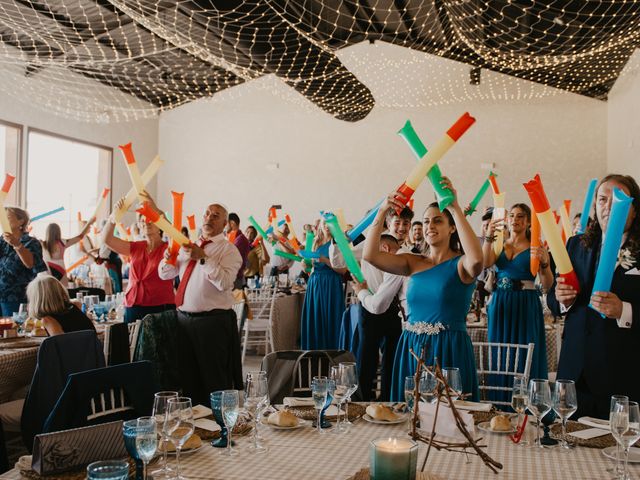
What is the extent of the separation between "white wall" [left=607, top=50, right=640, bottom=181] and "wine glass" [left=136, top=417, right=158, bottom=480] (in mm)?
7411

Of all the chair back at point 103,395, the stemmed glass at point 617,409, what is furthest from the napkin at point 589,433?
the chair back at point 103,395

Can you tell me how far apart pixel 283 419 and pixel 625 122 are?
26.6 feet

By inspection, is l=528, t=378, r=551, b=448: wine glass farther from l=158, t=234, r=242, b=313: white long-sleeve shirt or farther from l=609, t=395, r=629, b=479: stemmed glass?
l=158, t=234, r=242, b=313: white long-sleeve shirt

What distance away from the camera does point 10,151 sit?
9.48 metres

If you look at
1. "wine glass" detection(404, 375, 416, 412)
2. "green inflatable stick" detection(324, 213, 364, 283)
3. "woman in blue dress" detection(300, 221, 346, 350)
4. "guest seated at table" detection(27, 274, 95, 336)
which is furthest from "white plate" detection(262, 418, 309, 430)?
"woman in blue dress" detection(300, 221, 346, 350)

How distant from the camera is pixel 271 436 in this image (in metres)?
1.98

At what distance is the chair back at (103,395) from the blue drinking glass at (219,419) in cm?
51

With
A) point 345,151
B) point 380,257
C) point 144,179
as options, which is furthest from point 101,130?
point 380,257

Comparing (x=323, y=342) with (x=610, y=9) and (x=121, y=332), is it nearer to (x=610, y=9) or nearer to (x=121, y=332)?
(x=121, y=332)

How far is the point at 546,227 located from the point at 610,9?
4.82 meters

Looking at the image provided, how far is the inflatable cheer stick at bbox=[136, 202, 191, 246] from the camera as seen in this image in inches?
144

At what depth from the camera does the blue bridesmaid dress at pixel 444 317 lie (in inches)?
114

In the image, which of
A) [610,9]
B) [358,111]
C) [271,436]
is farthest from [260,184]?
[271,436]

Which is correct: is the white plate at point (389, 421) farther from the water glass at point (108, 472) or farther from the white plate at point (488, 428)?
the water glass at point (108, 472)
